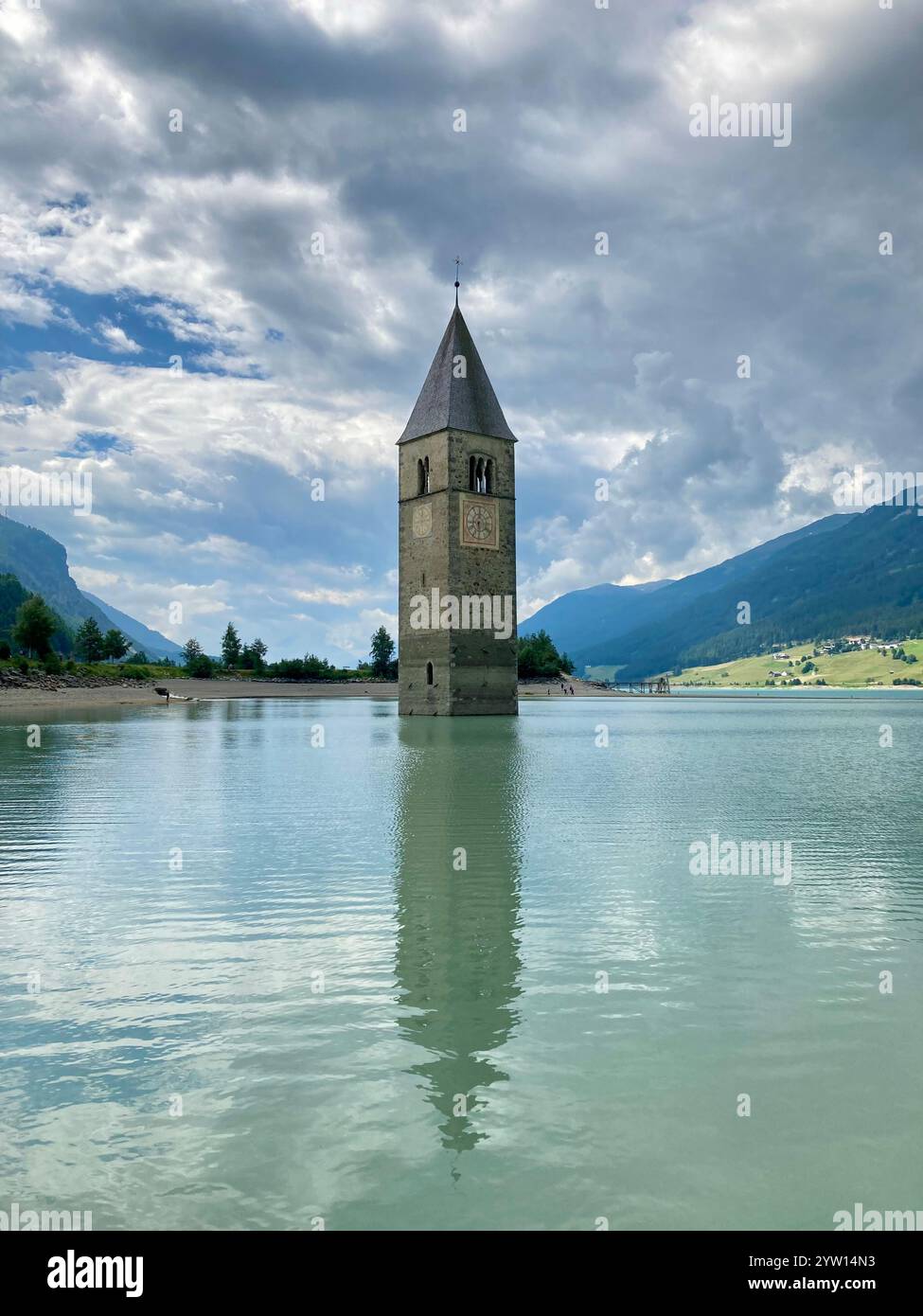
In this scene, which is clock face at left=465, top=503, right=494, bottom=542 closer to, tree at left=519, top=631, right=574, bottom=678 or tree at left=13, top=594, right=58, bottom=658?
tree at left=519, top=631, right=574, bottom=678

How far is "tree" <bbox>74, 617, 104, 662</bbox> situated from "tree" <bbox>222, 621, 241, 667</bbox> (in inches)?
630

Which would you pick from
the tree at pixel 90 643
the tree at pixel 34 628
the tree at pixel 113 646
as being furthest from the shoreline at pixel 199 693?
the tree at pixel 113 646

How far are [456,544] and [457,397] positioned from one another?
1114 cm

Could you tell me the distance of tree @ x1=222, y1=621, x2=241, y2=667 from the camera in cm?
12369

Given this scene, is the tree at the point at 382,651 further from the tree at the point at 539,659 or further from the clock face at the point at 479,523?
the clock face at the point at 479,523

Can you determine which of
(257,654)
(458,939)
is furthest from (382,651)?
(458,939)

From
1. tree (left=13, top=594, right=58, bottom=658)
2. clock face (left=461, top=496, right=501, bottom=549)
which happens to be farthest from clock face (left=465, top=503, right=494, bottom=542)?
tree (left=13, top=594, right=58, bottom=658)

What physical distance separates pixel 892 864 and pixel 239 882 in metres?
9.72

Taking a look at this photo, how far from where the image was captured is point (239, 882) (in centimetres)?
1252

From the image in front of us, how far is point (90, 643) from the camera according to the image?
120 meters

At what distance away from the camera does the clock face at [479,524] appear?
65250 mm

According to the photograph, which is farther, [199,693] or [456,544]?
[199,693]

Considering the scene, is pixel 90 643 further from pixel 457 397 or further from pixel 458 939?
pixel 458 939
